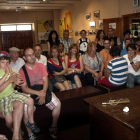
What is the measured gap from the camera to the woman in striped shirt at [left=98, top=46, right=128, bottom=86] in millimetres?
3338

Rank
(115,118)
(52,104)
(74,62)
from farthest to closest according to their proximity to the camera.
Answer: (74,62)
(52,104)
(115,118)

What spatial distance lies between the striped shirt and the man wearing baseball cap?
1.79 m

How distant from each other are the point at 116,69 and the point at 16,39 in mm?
10409

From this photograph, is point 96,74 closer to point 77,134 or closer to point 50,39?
point 77,134

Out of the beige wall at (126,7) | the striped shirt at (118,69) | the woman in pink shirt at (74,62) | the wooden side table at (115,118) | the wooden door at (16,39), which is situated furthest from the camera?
the wooden door at (16,39)

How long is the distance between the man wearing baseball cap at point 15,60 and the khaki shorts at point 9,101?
4.18 feet

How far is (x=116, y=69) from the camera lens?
10.9 ft

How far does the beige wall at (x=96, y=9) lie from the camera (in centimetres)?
664

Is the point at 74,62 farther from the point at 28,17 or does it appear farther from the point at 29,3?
the point at 28,17

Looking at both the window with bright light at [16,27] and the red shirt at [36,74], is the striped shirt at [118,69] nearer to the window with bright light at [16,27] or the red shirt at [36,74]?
the red shirt at [36,74]

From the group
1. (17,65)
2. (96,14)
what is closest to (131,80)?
(17,65)

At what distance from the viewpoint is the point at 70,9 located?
10.6 metres

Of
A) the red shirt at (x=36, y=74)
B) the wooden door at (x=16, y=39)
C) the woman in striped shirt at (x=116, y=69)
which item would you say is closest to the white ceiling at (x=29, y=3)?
the wooden door at (x=16, y=39)

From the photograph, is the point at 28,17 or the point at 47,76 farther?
the point at 28,17
